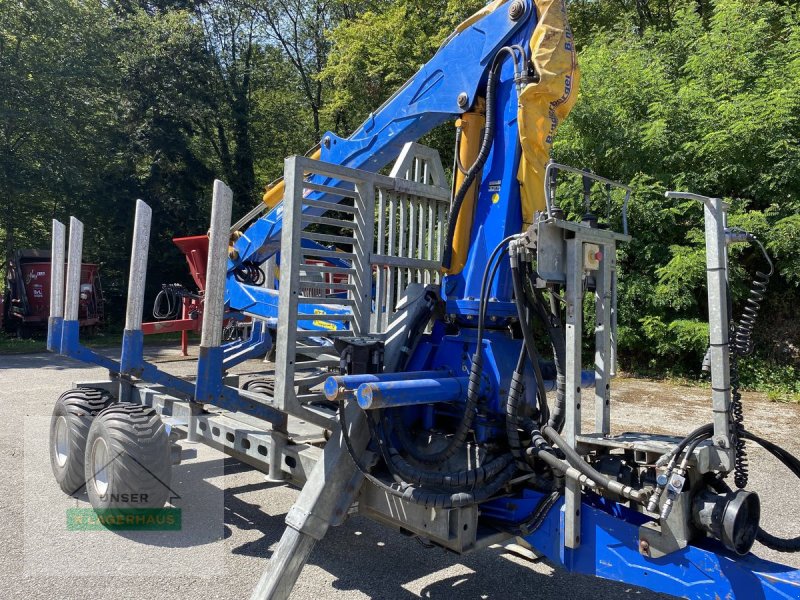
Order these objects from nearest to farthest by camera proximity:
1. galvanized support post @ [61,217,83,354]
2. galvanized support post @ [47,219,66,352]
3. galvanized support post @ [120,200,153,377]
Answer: galvanized support post @ [120,200,153,377] < galvanized support post @ [61,217,83,354] < galvanized support post @ [47,219,66,352]

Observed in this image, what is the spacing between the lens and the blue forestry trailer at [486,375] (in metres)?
2.81

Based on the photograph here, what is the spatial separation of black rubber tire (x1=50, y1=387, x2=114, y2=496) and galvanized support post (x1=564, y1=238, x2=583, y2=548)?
3.97 metres

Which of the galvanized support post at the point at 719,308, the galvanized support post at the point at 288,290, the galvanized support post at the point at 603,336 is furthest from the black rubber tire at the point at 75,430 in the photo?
the galvanized support post at the point at 719,308

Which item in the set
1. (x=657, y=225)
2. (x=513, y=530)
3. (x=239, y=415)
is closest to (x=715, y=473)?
(x=513, y=530)

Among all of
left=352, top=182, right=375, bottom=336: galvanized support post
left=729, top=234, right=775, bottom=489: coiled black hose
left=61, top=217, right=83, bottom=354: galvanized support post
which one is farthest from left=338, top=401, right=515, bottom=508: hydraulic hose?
left=61, top=217, right=83, bottom=354: galvanized support post

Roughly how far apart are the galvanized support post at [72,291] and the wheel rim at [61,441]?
629mm

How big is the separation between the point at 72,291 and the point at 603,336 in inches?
173

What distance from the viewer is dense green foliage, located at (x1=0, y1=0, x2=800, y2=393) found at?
39.2ft

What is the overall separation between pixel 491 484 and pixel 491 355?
0.72m

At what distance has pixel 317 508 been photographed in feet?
11.3

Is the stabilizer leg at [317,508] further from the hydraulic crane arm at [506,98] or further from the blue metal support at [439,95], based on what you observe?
the blue metal support at [439,95]

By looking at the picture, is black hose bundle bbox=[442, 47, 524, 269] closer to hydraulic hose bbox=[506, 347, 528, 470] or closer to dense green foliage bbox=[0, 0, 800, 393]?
hydraulic hose bbox=[506, 347, 528, 470]

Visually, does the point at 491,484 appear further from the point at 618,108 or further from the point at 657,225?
the point at 618,108

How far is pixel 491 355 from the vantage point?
3.66 m
